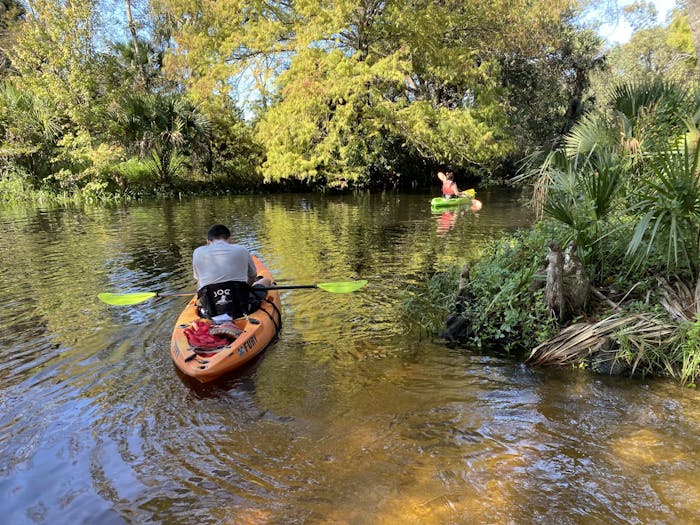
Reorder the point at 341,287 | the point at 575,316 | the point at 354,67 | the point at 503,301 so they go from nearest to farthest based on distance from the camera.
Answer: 1. the point at 575,316
2. the point at 503,301
3. the point at 341,287
4. the point at 354,67

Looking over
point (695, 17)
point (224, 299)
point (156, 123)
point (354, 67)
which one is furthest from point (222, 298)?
point (156, 123)

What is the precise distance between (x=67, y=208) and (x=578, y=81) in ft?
Result: 82.3

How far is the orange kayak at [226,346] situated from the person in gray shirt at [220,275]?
0.67 ft

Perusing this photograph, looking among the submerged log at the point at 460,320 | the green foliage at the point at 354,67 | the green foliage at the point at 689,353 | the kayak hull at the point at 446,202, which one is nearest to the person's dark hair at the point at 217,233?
the submerged log at the point at 460,320

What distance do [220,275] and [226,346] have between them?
89 cm

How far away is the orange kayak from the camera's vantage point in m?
4.91

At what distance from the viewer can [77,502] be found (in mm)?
3248

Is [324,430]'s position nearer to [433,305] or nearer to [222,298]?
[222,298]

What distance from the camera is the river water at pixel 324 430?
3154 mm

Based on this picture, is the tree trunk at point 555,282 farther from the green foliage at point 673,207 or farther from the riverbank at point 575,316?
the green foliage at point 673,207

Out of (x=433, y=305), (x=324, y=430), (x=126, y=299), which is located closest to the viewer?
(x=324, y=430)

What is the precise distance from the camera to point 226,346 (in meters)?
5.23

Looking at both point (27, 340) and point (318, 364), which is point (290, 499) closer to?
point (318, 364)

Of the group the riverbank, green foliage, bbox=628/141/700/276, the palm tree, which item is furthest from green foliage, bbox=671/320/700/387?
the palm tree
